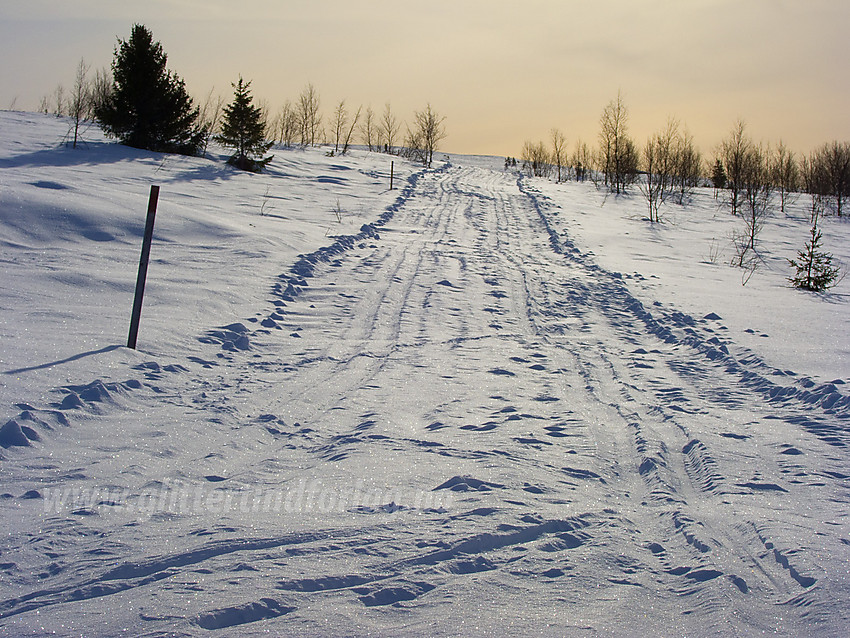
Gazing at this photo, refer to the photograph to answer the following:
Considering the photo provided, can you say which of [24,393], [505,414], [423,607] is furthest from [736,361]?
[24,393]

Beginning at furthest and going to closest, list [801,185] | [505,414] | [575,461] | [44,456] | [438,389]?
[801,185]
[438,389]
[505,414]
[575,461]
[44,456]

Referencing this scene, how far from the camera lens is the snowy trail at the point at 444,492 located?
2.45m

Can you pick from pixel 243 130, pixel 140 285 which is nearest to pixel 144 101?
pixel 243 130

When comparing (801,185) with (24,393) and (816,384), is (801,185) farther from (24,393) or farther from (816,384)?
(24,393)

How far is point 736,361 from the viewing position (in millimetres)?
6051

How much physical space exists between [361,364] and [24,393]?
2746 mm

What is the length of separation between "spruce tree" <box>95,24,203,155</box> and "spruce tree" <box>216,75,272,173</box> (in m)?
1.67

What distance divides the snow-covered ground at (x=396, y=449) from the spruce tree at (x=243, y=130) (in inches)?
493

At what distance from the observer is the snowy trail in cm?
245

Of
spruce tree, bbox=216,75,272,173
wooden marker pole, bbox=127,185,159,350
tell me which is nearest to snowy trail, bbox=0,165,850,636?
wooden marker pole, bbox=127,185,159,350

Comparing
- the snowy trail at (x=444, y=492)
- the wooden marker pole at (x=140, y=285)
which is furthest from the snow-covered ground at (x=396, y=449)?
the wooden marker pole at (x=140, y=285)

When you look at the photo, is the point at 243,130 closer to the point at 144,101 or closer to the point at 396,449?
the point at 144,101

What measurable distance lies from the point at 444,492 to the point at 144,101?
72.8 feet

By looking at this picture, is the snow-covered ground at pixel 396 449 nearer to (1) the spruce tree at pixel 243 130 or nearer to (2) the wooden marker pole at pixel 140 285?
(2) the wooden marker pole at pixel 140 285
